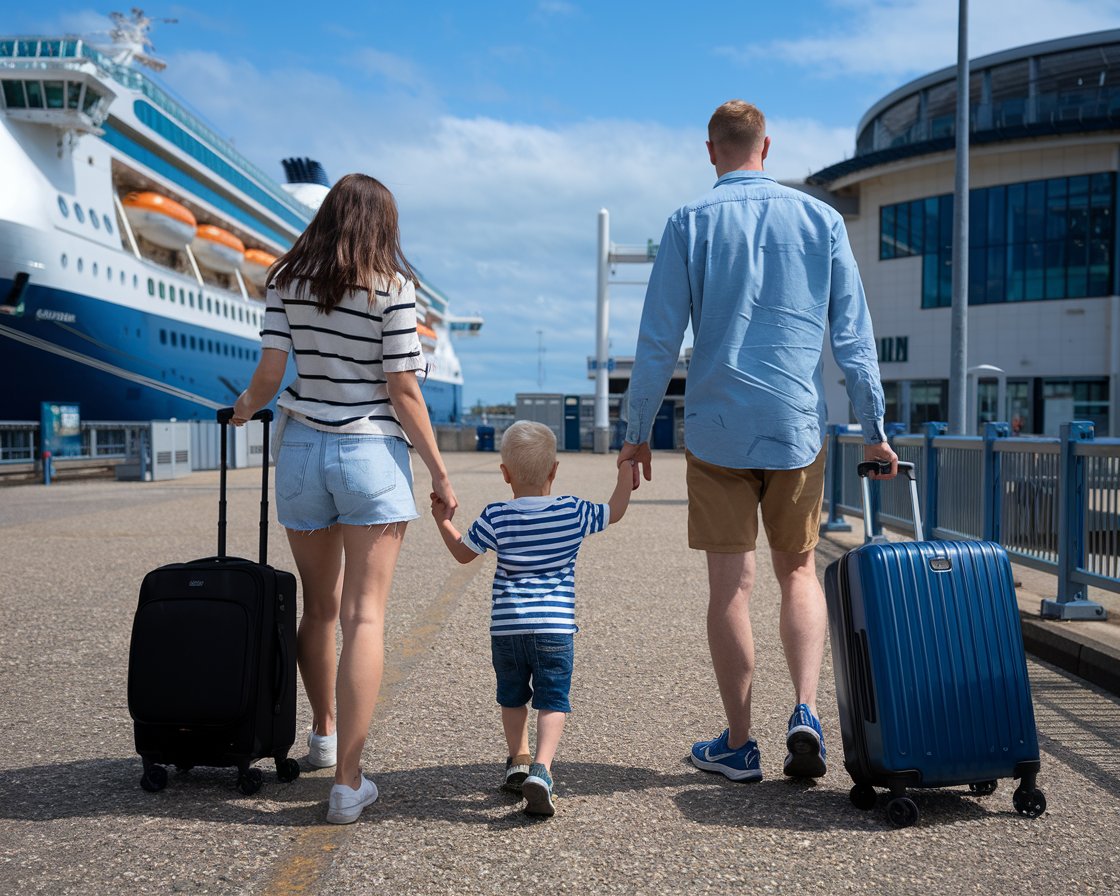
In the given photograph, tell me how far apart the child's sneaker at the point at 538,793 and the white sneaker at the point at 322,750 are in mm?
801

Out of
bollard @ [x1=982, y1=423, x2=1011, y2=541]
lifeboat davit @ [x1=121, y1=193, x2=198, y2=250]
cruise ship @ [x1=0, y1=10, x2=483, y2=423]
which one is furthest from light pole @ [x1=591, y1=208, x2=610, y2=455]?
bollard @ [x1=982, y1=423, x2=1011, y2=541]

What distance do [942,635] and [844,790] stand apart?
60 centimetres

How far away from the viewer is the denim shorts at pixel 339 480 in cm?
308

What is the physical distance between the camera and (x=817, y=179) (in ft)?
133

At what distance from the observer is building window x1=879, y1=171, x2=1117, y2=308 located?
33.5 meters

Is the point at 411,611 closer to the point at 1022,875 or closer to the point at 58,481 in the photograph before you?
the point at 1022,875

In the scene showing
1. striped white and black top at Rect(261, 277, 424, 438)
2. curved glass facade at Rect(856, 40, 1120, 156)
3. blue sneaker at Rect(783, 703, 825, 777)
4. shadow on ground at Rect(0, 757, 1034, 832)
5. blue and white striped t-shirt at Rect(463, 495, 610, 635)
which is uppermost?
curved glass facade at Rect(856, 40, 1120, 156)

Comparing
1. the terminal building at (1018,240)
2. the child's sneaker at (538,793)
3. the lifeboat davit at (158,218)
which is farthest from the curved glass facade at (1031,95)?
the child's sneaker at (538,793)

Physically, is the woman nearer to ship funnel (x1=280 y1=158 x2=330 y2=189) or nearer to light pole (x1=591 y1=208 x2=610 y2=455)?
→ light pole (x1=591 y1=208 x2=610 y2=455)

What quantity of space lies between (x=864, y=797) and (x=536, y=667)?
98 cm

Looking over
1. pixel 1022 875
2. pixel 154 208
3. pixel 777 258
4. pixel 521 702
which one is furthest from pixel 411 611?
pixel 154 208

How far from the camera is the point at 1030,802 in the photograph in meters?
3.03

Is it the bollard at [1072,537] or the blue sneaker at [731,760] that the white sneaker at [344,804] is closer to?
the blue sneaker at [731,760]

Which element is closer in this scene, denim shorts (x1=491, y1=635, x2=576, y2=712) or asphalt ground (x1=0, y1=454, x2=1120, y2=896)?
asphalt ground (x1=0, y1=454, x2=1120, y2=896)
